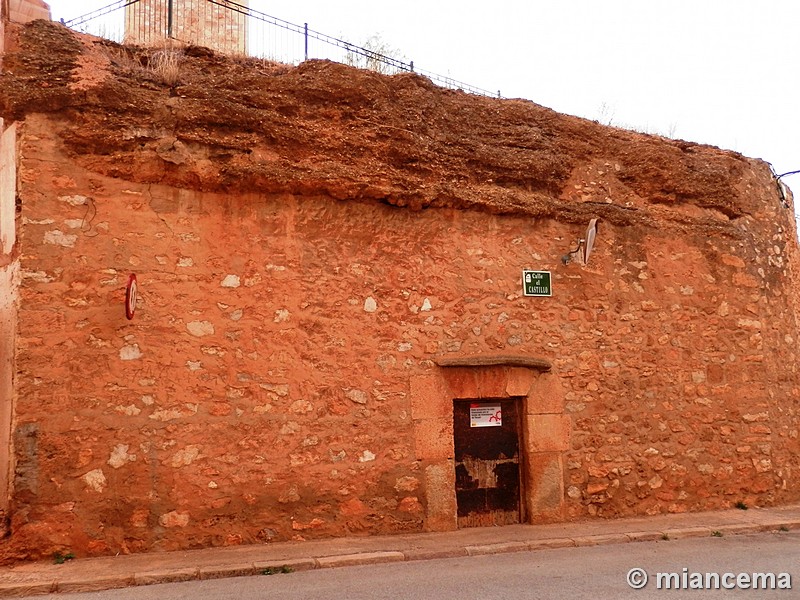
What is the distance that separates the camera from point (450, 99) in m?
8.07

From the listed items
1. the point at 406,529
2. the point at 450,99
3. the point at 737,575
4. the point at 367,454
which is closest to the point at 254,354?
the point at 367,454

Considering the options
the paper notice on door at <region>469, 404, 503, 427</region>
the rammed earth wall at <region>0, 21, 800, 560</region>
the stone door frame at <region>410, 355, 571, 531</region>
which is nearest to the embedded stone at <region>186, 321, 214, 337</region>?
the rammed earth wall at <region>0, 21, 800, 560</region>

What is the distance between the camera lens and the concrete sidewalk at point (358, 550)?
5.25 m

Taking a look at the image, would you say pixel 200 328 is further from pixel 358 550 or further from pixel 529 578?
pixel 529 578

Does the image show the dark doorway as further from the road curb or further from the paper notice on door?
the road curb

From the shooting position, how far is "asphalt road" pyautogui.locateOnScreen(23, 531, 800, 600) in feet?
16.4

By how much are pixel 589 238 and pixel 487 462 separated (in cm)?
263

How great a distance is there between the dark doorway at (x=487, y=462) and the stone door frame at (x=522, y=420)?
0.39 feet

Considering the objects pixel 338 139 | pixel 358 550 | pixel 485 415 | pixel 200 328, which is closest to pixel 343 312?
pixel 200 328

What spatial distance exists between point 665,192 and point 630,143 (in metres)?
0.73

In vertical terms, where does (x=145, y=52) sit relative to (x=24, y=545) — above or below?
above

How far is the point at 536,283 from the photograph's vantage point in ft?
25.6

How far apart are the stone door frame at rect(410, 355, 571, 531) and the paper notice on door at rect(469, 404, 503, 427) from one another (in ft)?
0.52

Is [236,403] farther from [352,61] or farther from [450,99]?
[352,61]
